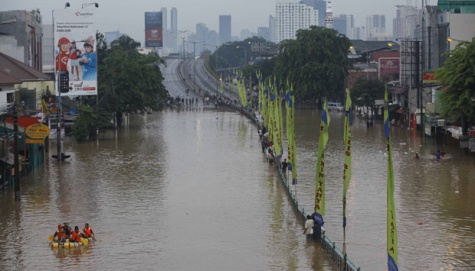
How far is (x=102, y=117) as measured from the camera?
2830 inches

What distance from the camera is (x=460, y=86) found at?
56625mm

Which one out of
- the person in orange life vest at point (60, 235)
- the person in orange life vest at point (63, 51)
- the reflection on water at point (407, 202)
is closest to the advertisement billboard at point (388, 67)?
the reflection on water at point (407, 202)

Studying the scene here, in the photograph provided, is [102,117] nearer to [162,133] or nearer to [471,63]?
[162,133]

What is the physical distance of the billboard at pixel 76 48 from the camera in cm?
6425

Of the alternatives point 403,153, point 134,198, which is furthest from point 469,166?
point 134,198

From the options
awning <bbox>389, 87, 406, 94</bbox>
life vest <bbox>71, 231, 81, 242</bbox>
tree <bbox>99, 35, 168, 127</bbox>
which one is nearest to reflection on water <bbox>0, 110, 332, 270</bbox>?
life vest <bbox>71, 231, 81, 242</bbox>

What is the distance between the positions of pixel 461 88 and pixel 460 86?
143 millimetres

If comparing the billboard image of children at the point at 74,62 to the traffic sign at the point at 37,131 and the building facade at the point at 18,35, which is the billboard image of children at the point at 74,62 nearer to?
the building facade at the point at 18,35

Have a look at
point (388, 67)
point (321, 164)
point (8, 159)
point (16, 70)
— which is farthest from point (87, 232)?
point (388, 67)

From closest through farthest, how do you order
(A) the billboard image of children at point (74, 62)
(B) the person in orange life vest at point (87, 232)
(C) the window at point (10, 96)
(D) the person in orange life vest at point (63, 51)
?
(B) the person in orange life vest at point (87, 232), (C) the window at point (10, 96), (D) the person in orange life vest at point (63, 51), (A) the billboard image of children at point (74, 62)

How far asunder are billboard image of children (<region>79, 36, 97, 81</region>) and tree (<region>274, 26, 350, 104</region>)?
152 ft

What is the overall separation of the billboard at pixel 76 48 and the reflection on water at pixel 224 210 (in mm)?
6685

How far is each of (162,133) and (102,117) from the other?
5913 mm

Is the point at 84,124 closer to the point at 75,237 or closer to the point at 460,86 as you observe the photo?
the point at 460,86
